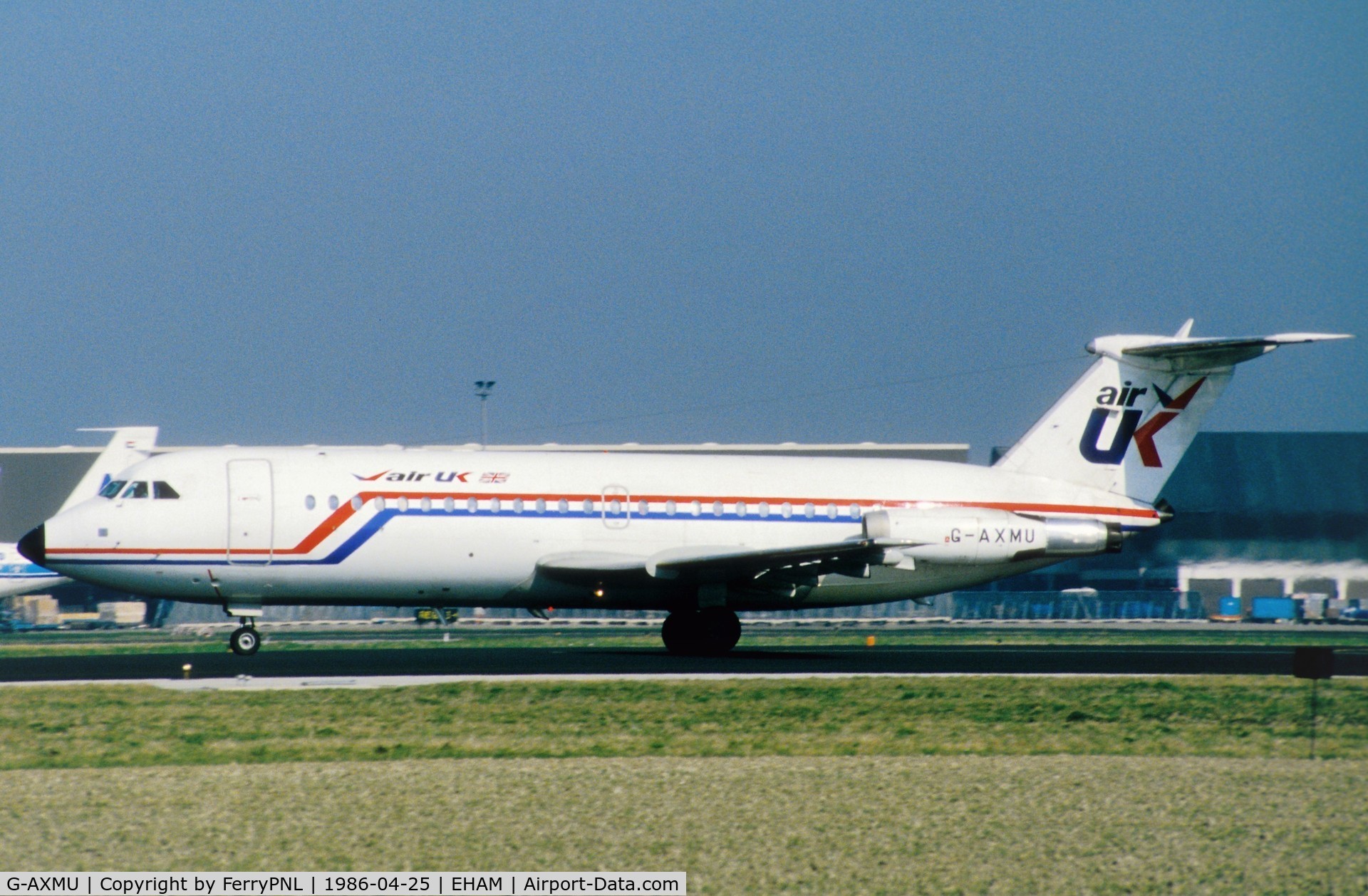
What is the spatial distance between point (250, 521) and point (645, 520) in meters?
7.18

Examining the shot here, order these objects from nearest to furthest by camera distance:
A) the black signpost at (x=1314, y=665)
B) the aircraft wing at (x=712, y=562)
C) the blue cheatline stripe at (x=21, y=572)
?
1. the black signpost at (x=1314, y=665)
2. the aircraft wing at (x=712, y=562)
3. the blue cheatline stripe at (x=21, y=572)

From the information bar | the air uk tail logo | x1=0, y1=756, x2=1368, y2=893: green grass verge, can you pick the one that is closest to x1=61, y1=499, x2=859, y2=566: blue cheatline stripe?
the air uk tail logo

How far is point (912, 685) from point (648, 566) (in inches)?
266

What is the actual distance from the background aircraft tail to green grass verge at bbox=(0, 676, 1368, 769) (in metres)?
8.90

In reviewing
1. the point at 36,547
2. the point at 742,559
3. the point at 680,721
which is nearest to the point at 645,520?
the point at 742,559

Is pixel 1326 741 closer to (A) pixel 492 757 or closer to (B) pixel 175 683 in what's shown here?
(A) pixel 492 757

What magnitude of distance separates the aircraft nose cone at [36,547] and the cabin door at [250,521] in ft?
10.6

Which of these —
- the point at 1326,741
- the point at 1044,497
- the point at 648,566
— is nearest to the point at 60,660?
the point at 648,566

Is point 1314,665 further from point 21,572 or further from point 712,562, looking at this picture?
point 21,572

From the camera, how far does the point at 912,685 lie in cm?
2206

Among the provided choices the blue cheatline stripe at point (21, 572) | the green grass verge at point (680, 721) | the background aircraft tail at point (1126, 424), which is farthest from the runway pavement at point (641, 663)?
the blue cheatline stripe at point (21, 572)

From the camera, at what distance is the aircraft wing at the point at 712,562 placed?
26.6 metres

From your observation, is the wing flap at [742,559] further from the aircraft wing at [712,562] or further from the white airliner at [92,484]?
the white airliner at [92,484]

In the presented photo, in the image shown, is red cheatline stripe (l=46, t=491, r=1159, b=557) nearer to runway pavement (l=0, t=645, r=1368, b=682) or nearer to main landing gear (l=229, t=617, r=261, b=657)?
main landing gear (l=229, t=617, r=261, b=657)
